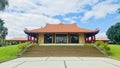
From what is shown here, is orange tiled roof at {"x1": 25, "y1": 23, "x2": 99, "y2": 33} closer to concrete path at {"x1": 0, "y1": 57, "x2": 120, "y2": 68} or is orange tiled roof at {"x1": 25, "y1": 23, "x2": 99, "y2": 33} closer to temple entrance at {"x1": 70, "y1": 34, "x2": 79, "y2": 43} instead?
A: temple entrance at {"x1": 70, "y1": 34, "x2": 79, "y2": 43}

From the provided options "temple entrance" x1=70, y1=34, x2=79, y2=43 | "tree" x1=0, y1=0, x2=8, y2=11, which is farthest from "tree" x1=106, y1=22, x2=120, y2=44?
"tree" x1=0, y1=0, x2=8, y2=11

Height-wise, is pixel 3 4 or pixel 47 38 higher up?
pixel 3 4

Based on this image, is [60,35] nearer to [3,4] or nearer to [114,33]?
[3,4]

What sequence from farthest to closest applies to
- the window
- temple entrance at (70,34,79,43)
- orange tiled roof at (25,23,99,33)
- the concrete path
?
temple entrance at (70,34,79,43) → the window → orange tiled roof at (25,23,99,33) → the concrete path

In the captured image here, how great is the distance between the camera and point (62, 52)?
29656 millimetres

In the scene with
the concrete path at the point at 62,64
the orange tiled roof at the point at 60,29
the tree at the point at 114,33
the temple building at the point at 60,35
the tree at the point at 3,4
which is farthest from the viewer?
the tree at the point at 114,33

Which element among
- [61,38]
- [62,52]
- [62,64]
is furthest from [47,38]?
[62,64]

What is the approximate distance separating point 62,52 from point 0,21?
3735cm

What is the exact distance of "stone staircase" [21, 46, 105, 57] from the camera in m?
28.2

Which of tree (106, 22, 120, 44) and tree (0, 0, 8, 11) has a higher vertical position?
tree (0, 0, 8, 11)

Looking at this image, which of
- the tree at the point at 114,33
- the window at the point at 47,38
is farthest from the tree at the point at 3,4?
the tree at the point at 114,33

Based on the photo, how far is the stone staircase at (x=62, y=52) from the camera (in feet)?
92.7

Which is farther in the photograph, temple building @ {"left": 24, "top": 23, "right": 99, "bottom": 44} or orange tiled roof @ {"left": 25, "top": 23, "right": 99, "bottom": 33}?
temple building @ {"left": 24, "top": 23, "right": 99, "bottom": 44}

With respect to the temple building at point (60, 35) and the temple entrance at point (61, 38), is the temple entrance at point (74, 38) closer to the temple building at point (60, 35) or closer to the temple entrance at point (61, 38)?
the temple building at point (60, 35)
